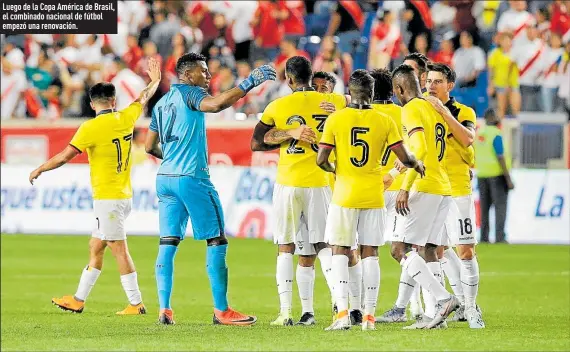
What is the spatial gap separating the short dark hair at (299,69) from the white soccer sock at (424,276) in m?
1.96

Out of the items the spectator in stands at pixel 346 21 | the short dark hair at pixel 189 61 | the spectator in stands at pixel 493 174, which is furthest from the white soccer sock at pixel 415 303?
the spectator in stands at pixel 346 21

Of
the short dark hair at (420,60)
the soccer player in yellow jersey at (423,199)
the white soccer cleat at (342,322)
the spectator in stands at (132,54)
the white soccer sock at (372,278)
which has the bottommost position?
the white soccer cleat at (342,322)

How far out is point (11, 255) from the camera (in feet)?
73.4

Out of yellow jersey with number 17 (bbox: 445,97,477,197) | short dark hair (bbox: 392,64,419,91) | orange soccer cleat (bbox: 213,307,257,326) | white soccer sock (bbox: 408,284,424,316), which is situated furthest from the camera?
white soccer sock (bbox: 408,284,424,316)

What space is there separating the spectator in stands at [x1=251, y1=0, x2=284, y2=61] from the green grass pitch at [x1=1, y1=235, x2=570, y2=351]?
615 centimetres

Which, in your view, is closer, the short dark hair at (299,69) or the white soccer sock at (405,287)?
the short dark hair at (299,69)

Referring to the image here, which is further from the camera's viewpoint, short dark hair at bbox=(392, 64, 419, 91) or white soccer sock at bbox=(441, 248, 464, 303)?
white soccer sock at bbox=(441, 248, 464, 303)

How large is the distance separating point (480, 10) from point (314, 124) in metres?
16.8

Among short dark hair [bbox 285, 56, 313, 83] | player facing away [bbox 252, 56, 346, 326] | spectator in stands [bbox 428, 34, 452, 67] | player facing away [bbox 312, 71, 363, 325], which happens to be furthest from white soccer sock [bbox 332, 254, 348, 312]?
spectator in stands [bbox 428, 34, 452, 67]

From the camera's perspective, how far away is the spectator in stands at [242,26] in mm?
29812

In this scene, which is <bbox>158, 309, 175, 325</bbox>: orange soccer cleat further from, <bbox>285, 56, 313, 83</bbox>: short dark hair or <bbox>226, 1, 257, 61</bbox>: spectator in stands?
<bbox>226, 1, 257, 61</bbox>: spectator in stands

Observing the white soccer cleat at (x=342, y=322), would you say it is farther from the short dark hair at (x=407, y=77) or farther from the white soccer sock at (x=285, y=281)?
the short dark hair at (x=407, y=77)

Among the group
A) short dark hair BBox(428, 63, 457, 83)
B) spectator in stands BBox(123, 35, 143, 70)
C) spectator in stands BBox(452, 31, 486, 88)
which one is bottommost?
short dark hair BBox(428, 63, 457, 83)

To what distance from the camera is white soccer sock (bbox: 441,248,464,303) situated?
42.9 feet
